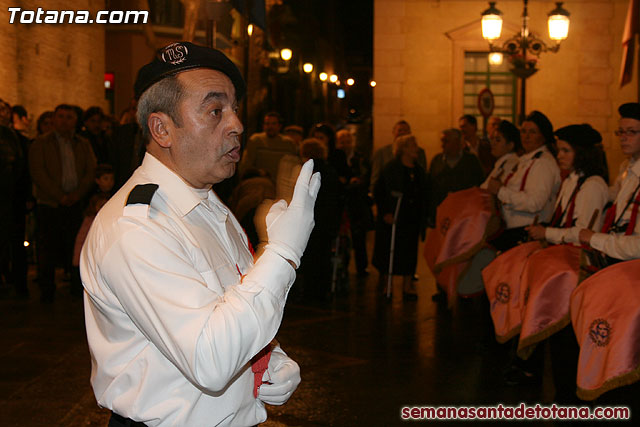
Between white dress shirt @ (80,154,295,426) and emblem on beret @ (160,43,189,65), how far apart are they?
0.94ft

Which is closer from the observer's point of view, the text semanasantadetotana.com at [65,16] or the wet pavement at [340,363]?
the wet pavement at [340,363]

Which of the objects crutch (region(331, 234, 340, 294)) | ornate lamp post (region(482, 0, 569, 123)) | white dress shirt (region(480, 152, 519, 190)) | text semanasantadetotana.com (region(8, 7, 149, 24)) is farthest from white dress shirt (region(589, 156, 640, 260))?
ornate lamp post (region(482, 0, 569, 123))

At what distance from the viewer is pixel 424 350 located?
746 cm

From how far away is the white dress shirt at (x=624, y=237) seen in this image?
5066 millimetres

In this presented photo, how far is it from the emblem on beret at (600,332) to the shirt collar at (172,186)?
3268 millimetres

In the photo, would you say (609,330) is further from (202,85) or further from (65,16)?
(65,16)

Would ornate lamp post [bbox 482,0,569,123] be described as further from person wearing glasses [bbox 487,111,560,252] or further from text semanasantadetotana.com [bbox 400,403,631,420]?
text semanasantadetotana.com [bbox 400,403,631,420]

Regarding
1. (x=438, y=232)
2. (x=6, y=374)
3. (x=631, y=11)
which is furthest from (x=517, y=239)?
(x=631, y=11)

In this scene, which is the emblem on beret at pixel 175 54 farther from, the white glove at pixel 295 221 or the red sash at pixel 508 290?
the red sash at pixel 508 290

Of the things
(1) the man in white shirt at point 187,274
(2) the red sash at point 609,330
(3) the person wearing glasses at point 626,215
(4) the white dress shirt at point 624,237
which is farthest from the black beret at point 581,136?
(1) the man in white shirt at point 187,274

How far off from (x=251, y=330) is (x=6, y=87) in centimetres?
789

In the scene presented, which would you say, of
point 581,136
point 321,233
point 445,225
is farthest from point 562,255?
point 321,233

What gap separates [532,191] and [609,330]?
105 inches

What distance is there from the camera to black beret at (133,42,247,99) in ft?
7.35
